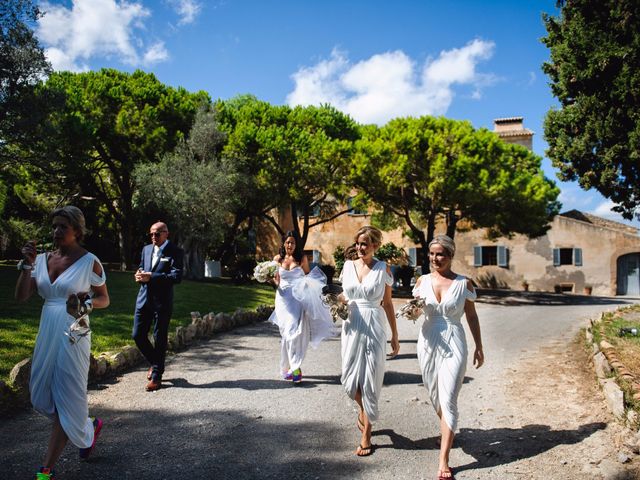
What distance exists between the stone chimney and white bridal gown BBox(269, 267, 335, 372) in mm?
34447

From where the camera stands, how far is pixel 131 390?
653 centimetres

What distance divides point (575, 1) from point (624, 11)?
58.2 inches

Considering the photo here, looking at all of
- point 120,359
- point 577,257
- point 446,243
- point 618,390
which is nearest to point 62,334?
point 446,243

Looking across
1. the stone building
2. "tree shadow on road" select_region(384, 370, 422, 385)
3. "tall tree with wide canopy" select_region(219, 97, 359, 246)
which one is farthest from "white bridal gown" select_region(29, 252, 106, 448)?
the stone building

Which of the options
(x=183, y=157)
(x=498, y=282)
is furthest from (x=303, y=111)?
(x=498, y=282)

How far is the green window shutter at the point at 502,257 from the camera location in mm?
34531

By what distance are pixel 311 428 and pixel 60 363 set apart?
8.11 feet

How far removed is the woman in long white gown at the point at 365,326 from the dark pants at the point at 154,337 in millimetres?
2836

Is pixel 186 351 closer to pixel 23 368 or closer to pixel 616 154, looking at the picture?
pixel 23 368

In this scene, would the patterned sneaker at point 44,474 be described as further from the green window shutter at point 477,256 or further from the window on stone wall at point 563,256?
the window on stone wall at point 563,256

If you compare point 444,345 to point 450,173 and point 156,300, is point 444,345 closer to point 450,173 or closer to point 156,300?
point 156,300

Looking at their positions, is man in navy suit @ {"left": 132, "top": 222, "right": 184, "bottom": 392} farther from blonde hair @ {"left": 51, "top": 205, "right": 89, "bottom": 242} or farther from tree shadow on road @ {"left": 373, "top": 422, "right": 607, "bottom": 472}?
tree shadow on road @ {"left": 373, "top": 422, "right": 607, "bottom": 472}

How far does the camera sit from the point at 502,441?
4824 mm

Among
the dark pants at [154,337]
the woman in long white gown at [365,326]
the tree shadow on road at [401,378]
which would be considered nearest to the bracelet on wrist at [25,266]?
the dark pants at [154,337]
